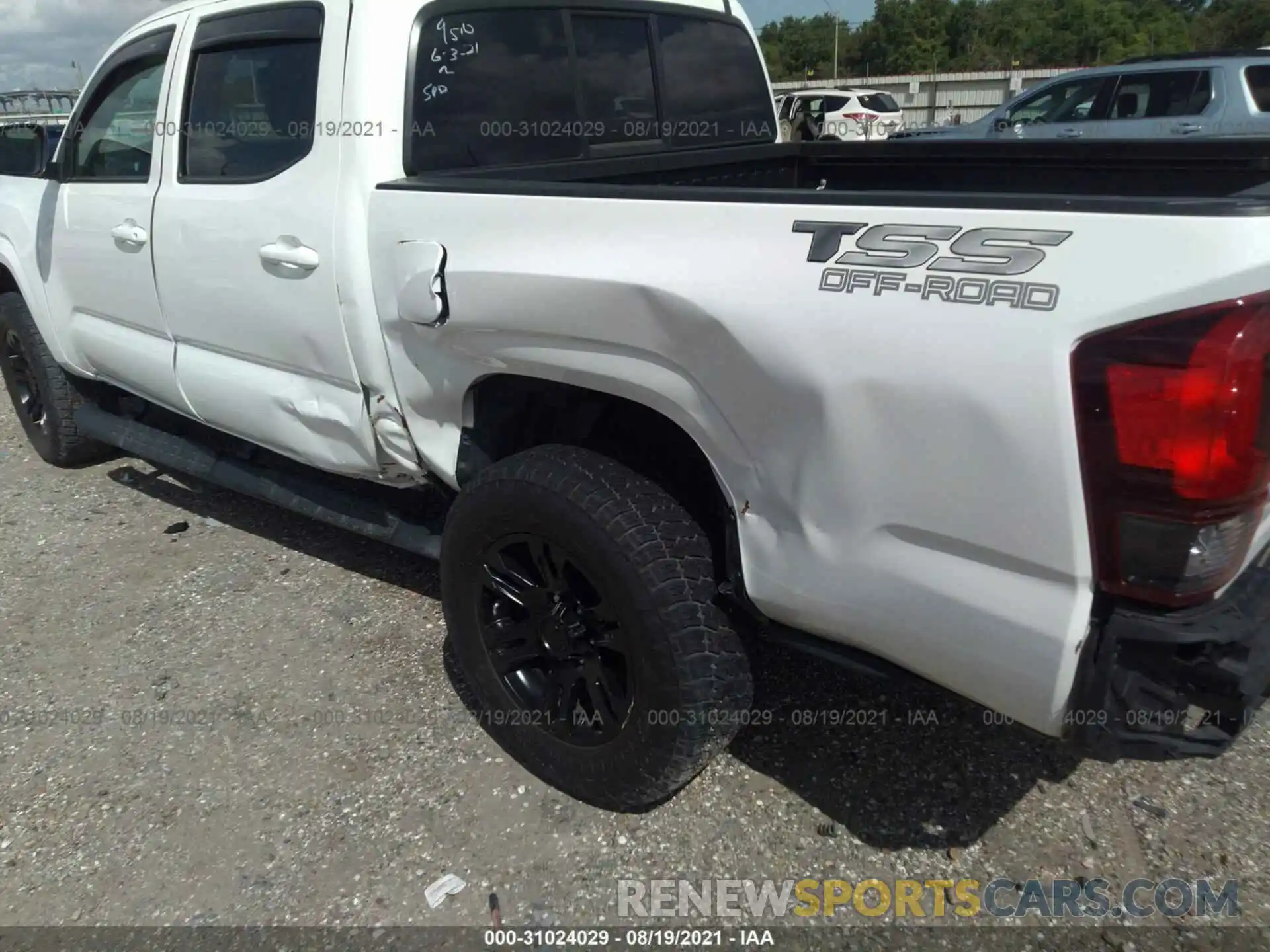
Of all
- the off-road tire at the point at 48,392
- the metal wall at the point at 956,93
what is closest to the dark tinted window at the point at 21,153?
the off-road tire at the point at 48,392

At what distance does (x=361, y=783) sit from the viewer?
2.70 m

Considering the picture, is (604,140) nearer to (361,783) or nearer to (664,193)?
(664,193)

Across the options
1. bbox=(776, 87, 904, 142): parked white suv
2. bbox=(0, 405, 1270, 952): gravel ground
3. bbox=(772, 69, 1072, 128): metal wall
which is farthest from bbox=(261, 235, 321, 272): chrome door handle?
bbox=(772, 69, 1072, 128): metal wall

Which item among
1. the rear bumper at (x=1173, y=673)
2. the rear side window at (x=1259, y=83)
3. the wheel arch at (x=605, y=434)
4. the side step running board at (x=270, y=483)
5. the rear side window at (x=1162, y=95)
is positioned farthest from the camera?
the rear side window at (x=1162, y=95)

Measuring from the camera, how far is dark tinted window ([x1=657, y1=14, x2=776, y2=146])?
3.52 meters

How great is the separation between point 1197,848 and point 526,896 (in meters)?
1.58

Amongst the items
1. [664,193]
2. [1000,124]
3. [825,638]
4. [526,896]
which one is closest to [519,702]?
[526,896]

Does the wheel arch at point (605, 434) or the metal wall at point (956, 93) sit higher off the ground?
the wheel arch at point (605, 434)

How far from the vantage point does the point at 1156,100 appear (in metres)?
10.4

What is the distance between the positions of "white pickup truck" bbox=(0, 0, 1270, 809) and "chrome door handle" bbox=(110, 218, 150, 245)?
0.6 inches

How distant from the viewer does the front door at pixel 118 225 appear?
3443mm
